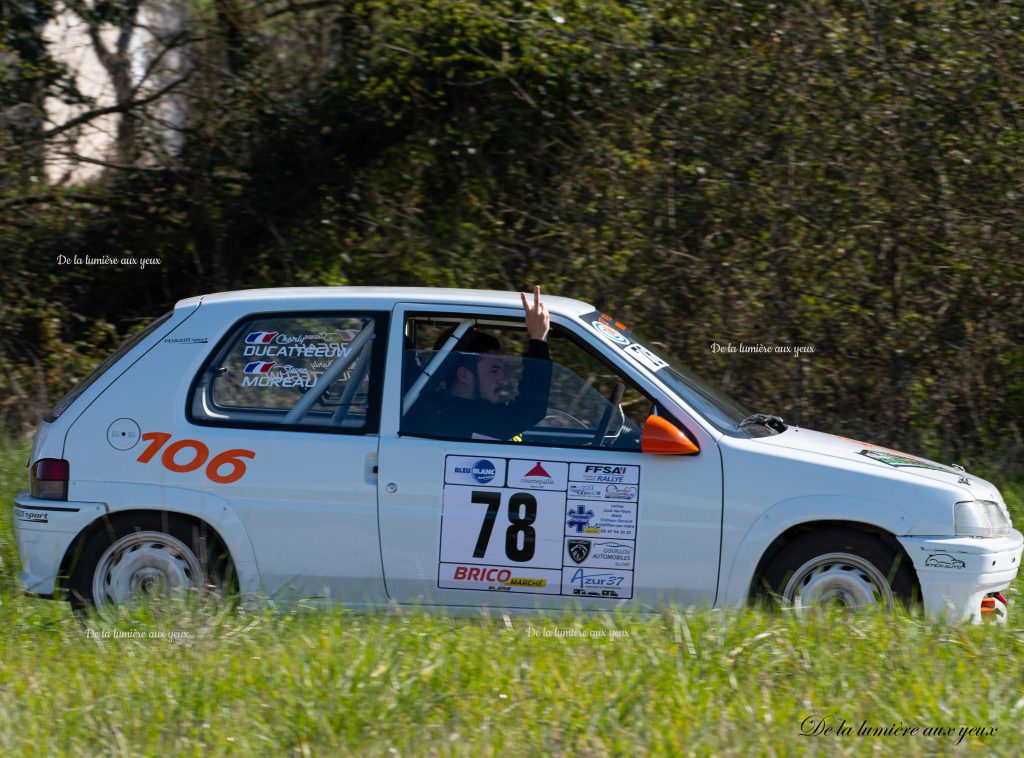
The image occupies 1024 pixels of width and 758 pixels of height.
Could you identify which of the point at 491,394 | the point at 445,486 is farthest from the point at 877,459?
the point at 445,486

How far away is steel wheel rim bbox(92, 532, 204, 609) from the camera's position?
5.22 meters

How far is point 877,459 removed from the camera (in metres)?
5.38

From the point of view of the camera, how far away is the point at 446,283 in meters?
10.9

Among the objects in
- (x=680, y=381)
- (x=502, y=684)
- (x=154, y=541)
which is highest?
(x=680, y=381)

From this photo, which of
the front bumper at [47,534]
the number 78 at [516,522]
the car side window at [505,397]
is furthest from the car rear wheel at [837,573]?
the front bumper at [47,534]

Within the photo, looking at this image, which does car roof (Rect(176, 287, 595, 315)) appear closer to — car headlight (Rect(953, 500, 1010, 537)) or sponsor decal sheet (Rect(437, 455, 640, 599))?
sponsor decal sheet (Rect(437, 455, 640, 599))

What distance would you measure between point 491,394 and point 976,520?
2274 millimetres

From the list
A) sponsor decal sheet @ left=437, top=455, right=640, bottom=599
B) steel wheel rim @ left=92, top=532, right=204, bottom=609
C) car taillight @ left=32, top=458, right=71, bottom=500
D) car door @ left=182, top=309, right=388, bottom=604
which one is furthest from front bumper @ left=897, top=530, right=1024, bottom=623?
car taillight @ left=32, top=458, right=71, bottom=500

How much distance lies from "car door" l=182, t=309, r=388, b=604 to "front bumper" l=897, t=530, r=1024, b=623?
7.97ft

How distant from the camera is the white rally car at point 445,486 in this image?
5012 millimetres

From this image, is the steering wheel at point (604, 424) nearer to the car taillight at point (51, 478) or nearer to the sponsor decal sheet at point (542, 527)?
the sponsor decal sheet at point (542, 527)

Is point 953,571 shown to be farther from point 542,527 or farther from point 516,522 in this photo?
point 516,522

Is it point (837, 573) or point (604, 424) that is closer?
point (837, 573)

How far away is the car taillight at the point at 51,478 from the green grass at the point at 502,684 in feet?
2.25
